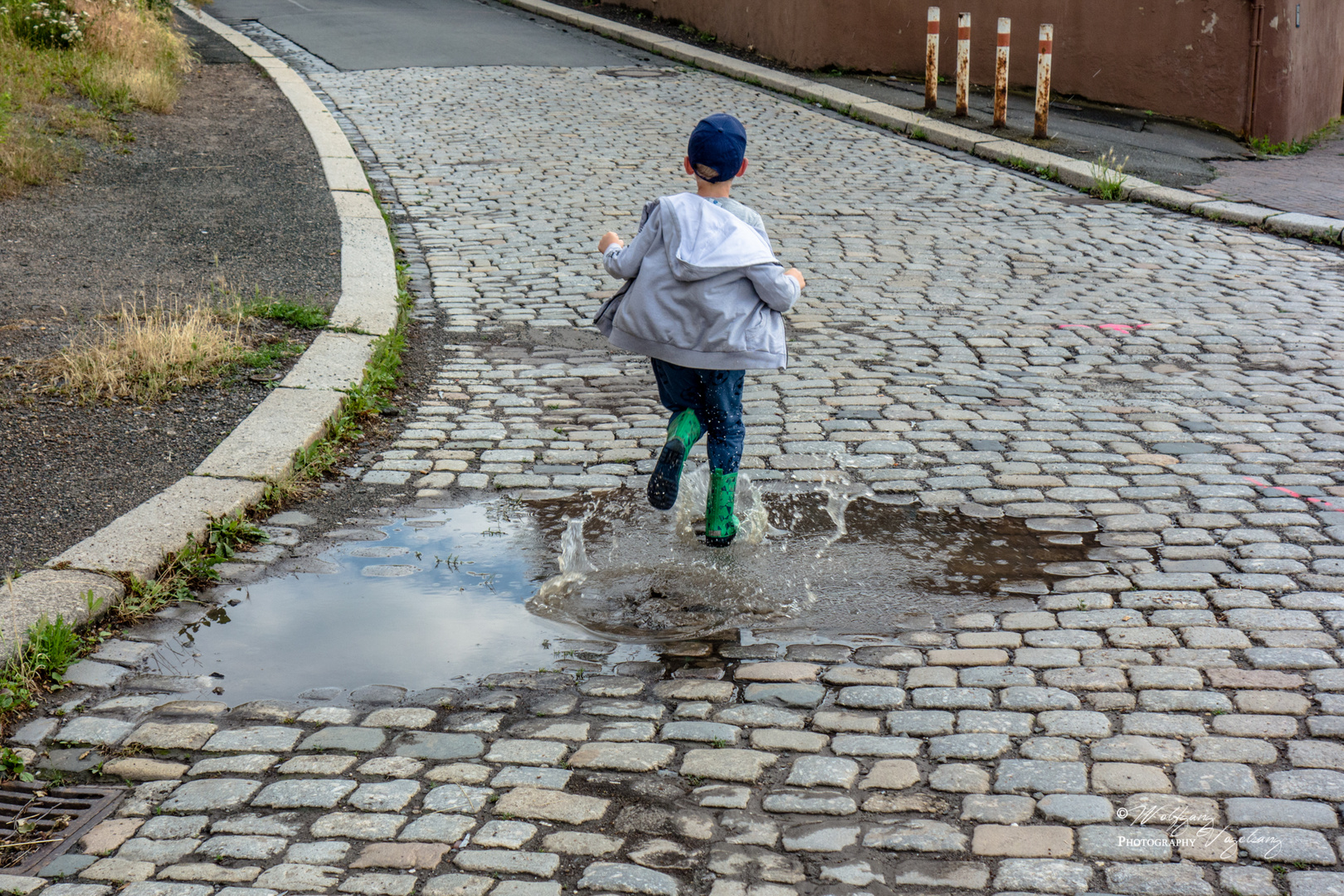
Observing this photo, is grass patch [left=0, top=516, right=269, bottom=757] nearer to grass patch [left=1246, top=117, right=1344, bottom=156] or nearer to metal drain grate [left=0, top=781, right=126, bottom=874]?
metal drain grate [left=0, top=781, right=126, bottom=874]

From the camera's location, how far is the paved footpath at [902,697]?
2.86 meters

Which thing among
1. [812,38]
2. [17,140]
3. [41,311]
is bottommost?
[41,311]

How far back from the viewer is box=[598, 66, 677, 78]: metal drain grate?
1549 centimetres

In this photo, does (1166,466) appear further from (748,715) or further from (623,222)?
(623,222)

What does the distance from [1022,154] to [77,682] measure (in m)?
9.67

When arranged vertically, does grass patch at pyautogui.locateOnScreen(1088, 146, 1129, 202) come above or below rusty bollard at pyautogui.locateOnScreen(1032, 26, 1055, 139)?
below

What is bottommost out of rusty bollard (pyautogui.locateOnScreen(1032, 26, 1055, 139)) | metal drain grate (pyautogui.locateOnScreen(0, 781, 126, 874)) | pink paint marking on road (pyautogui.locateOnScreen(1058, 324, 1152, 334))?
metal drain grate (pyautogui.locateOnScreen(0, 781, 126, 874))

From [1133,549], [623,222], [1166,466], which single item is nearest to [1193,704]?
[1133,549]

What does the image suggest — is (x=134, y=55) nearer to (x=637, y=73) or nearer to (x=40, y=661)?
(x=637, y=73)

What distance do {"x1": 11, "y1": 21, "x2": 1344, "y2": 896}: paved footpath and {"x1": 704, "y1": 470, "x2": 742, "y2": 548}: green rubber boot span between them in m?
Result: 0.70

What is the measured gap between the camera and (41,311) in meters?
6.55

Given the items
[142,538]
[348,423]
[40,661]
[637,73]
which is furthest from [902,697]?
[637,73]

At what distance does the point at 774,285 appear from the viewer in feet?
13.4

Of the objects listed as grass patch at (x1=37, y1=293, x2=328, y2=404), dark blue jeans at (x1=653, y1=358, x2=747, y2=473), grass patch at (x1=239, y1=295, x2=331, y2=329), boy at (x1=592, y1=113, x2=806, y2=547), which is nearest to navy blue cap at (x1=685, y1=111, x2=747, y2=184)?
boy at (x1=592, y1=113, x2=806, y2=547)
